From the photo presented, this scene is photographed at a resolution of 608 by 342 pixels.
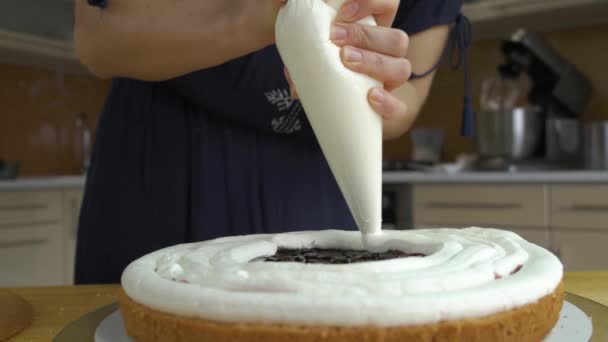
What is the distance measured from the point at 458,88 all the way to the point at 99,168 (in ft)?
7.09

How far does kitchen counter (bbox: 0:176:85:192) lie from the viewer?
238 centimetres

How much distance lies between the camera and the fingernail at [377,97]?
0.57 meters

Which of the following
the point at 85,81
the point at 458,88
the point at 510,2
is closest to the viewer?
the point at 510,2

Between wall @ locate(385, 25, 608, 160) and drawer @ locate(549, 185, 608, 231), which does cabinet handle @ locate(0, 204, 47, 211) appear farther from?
drawer @ locate(549, 185, 608, 231)

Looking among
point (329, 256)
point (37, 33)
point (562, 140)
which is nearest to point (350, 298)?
point (329, 256)

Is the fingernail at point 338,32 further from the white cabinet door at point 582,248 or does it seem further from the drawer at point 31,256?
the drawer at point 31,256

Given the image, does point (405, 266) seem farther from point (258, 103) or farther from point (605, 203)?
point (605, 203)

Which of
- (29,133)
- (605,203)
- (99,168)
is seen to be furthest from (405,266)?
(29,133)

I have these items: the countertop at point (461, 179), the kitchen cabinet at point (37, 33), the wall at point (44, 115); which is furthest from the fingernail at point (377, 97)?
the wall at point (44, 115)

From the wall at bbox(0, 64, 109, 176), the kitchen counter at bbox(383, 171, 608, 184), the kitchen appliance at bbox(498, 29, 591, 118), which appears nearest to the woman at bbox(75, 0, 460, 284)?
the kitchen counter at bbox(383, 171, 608, 184)

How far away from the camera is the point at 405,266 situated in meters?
0.48

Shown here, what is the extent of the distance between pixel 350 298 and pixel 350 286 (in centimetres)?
2

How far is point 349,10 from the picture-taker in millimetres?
566

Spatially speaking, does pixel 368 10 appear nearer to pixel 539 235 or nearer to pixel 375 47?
pixel 375 47
